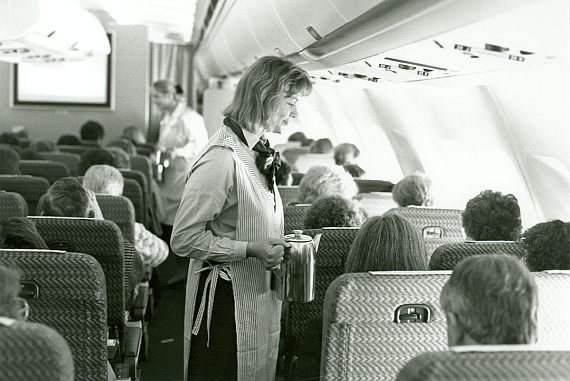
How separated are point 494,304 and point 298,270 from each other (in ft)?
3.34

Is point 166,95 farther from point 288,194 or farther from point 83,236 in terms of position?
point 83,236

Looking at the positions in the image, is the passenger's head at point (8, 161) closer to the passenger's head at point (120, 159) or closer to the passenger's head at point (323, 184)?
the passenger's head at point (120, 159)

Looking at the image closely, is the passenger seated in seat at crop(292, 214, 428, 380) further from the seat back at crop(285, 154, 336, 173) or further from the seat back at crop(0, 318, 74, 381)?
the seat back at crop(285, 154, 336, 173)

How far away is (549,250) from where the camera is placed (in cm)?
275

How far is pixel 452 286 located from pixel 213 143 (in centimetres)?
121

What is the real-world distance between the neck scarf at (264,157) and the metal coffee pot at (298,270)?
264 mm

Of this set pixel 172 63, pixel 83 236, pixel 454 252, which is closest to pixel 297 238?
pixel 454 252

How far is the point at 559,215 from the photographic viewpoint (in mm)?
5062

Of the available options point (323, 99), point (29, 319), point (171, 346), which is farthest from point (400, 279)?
point (323, 99)

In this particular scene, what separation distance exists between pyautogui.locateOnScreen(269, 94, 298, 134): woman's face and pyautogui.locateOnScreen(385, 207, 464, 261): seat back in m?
1.37

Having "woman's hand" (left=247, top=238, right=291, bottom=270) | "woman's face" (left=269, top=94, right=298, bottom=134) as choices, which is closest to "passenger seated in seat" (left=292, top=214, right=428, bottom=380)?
"woman's hand" (left=247, top=238, right=291, bottom=270)

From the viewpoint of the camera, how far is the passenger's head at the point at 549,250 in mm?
2750

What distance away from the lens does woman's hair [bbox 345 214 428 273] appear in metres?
2.58

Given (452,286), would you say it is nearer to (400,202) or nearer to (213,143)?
(213,143)
